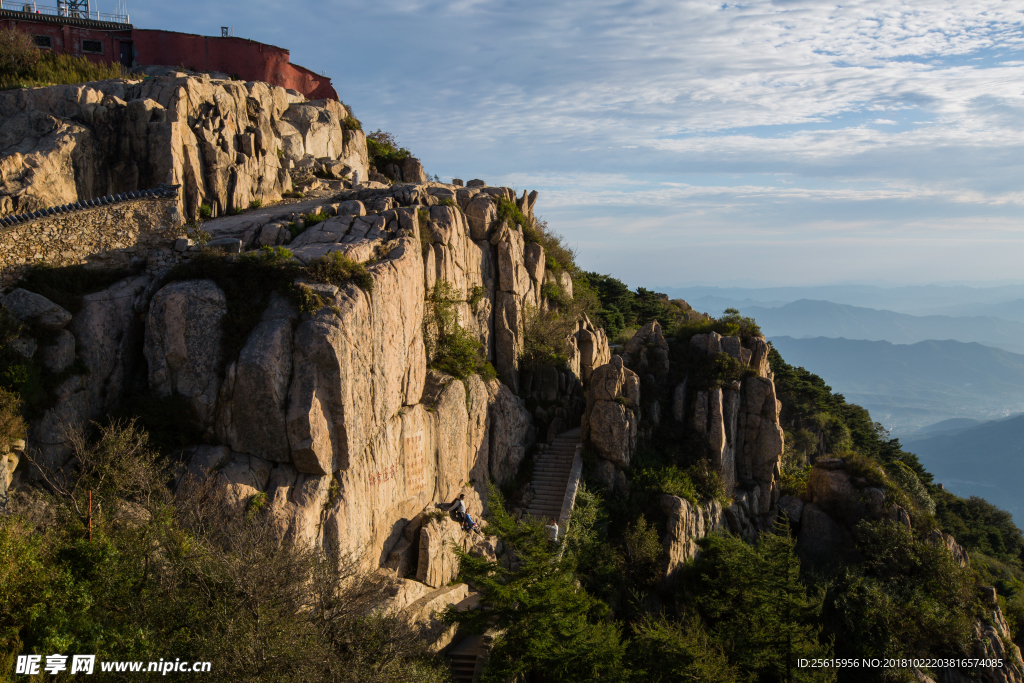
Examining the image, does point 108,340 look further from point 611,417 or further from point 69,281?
point 611,417

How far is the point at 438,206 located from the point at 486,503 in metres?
14.6

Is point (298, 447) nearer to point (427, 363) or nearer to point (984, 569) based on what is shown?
point (427, 363)

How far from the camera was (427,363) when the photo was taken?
93.9ft

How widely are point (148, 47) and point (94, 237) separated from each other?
2218cm

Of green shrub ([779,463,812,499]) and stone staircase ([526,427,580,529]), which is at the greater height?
stone staircase ([526,427,580,529])

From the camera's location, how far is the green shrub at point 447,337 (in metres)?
29.0

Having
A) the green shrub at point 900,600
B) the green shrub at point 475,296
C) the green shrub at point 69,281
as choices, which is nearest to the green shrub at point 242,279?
the green shrub at point 69,281

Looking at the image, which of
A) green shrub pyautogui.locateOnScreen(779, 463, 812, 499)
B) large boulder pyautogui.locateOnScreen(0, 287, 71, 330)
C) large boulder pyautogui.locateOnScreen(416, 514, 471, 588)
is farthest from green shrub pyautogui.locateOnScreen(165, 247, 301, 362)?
green shrub pyautogui.locateOnScreen(779, 463, 812, 499)

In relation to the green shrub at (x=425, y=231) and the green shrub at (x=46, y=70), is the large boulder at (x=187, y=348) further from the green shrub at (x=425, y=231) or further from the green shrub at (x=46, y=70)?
the green shrub at (x=46, y=70)

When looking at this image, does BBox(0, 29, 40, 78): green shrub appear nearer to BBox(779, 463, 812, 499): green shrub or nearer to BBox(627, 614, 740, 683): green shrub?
BBox(627, 614, 740, 683): green shrub

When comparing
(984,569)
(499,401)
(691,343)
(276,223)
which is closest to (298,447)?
(276,223)

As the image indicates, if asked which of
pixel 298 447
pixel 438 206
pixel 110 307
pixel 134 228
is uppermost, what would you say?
pixel 438 206

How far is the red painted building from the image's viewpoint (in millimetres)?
37656

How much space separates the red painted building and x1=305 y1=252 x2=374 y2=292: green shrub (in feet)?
84.3
